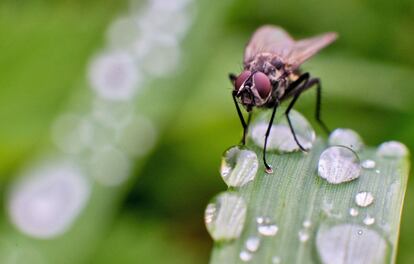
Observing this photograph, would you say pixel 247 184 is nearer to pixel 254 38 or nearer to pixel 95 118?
pixel 254 38

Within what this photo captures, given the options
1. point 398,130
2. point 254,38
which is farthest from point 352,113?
point 254,38

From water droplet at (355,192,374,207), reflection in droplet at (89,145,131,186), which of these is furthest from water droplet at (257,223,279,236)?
reflection in droplet at (89,145,131,186)

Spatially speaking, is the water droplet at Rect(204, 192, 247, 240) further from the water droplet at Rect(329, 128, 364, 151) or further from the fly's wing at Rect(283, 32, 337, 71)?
the fly's wing at Rect(283, 32, 337, 71)

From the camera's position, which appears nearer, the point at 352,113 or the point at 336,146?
the point at 336,146

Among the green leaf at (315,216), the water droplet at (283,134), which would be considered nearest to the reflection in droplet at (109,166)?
the water droplet at (283,134)

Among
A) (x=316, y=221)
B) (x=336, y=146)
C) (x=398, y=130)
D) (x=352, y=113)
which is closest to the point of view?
(x=316, y=221)

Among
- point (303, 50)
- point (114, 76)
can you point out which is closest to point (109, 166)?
point (114, 76)

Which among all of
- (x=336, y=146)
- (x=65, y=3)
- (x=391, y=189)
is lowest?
(x=391, y=189)

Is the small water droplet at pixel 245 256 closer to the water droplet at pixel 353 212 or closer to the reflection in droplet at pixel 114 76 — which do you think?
the water droplet at pixel 353 212
